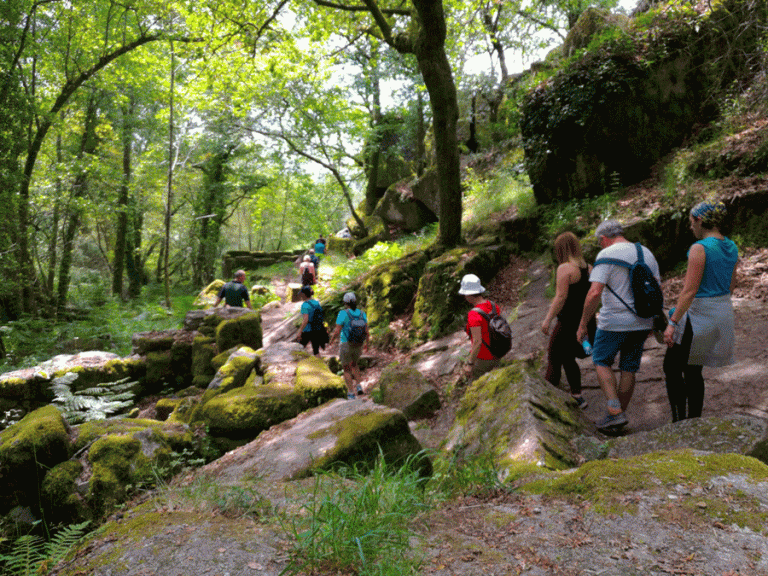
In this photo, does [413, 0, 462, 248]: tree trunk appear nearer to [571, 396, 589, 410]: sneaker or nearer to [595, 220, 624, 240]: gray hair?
[595, 220, 624, 240]: gray hair

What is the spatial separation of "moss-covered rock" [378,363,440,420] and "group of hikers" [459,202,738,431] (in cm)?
206

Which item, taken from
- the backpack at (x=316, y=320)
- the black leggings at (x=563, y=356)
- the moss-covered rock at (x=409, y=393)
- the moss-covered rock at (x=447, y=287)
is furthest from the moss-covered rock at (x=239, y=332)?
the black leggings at (x=563, y=356)

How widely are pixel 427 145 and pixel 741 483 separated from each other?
A: 65.6 feet

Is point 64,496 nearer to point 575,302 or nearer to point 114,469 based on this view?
point 114,469

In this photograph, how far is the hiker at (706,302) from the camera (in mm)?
3375

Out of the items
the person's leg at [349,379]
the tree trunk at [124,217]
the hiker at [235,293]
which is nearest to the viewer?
the person's leg at [349,379]

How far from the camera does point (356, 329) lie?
282 inches

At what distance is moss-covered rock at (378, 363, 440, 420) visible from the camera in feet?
20.7

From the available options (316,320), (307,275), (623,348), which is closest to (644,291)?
(623,348)

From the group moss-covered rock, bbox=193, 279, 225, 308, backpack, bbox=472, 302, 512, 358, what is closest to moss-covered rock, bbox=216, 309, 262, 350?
backpack, bbox=472, 302, 512, 358

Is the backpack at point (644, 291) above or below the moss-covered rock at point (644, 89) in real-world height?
below

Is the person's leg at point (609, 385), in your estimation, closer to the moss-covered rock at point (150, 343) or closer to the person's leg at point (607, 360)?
the person's leg at point (607, 360)

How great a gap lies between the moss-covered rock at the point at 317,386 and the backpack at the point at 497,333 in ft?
7.57

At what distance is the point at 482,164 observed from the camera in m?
17.5
